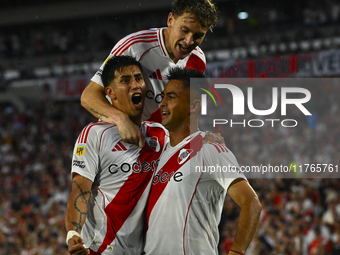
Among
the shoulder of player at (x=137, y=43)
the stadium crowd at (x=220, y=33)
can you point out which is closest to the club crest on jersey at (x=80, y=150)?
the shoulder of player at (x=137, y=43)

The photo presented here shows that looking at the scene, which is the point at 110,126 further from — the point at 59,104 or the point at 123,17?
the point at 123,17

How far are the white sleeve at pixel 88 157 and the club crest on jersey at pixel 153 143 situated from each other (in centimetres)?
40

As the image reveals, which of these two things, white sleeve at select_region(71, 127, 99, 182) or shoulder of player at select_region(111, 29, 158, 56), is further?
shoulder of player at select_region(111, 29, 158, 56)

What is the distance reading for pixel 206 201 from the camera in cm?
313

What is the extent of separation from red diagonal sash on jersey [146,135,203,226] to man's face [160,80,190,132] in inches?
6.5

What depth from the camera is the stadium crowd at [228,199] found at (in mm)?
7414

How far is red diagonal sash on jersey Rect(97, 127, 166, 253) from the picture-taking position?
3.16 m

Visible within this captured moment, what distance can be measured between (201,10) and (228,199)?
585 cm

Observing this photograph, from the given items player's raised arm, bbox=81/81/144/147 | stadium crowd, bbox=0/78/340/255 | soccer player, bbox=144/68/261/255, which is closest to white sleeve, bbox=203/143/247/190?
soccer player, bbox=144/68/261/255

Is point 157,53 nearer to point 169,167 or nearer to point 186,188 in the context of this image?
point 169,167

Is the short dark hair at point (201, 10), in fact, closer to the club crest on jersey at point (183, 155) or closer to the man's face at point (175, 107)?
the man's face at point (175, 107)

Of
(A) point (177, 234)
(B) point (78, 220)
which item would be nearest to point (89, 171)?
(B) point (78, 220)

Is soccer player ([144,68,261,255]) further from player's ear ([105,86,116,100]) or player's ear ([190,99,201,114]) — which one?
player's ear ([105,86,116,100])

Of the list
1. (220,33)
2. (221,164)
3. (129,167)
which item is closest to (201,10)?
(221,164)
